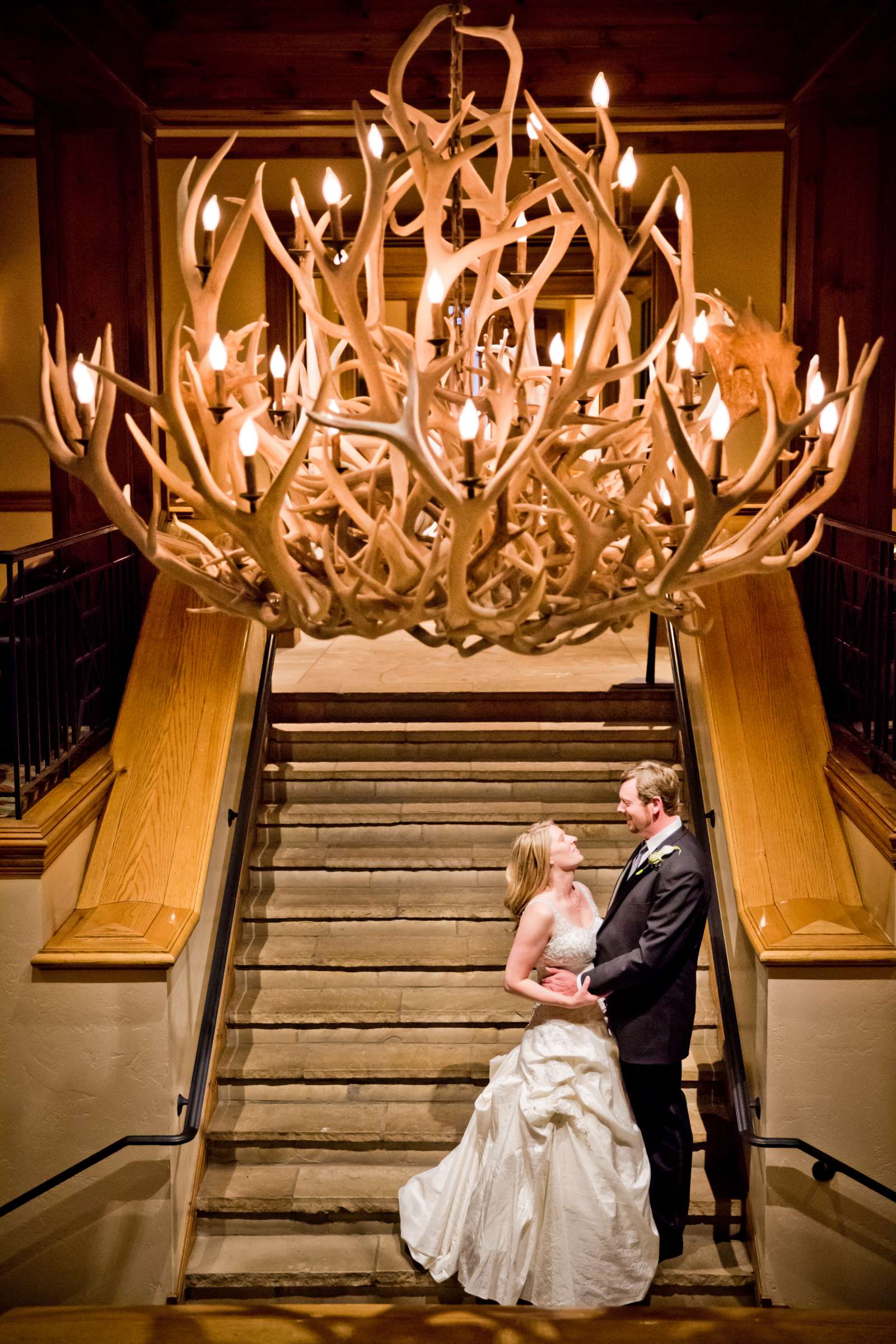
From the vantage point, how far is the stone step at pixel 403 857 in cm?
570

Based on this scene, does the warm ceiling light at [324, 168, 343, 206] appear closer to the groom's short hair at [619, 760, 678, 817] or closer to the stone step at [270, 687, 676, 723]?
the groom's short hair at [619, 760, 678, 817]

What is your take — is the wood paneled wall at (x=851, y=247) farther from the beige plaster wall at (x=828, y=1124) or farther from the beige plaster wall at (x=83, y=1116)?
the beige plaster wall at (x=83, y=1116)

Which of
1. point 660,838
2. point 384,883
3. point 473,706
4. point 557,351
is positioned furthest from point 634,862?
point 473,706

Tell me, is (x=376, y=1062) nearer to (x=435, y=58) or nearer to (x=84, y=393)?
(x=84, y=393)

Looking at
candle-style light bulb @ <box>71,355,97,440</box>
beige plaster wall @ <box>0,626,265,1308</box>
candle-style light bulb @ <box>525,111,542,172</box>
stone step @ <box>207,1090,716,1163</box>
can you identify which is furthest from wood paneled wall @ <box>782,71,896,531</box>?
candle-style light bulb @ <box>71,355,97,440</box>

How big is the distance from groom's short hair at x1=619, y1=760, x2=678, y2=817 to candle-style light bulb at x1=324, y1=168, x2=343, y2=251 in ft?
6.71

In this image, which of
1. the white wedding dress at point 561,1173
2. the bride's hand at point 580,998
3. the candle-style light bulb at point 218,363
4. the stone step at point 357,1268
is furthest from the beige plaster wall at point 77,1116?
the candle-style light bulb at point 218,363

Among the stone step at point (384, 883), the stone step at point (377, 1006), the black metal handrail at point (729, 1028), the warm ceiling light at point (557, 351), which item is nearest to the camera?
the warm ceiling light at point (557, 351)

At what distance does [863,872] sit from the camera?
458cm

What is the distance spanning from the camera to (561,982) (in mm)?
3957

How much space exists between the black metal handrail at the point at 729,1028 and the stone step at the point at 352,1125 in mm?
454

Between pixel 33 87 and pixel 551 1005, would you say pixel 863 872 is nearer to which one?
pixel 551 1005

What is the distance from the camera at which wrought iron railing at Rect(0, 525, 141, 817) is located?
4.34 m

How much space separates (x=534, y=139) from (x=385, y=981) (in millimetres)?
3585
